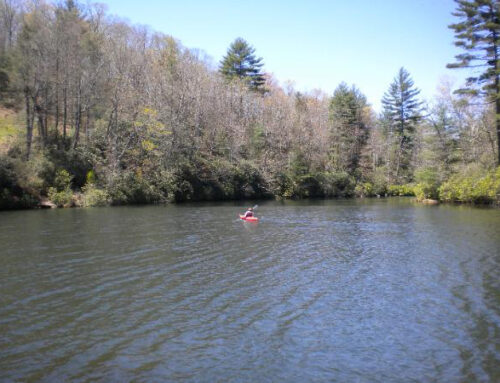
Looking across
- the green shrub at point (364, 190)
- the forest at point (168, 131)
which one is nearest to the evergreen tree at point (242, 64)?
the forest at point (168, 131)

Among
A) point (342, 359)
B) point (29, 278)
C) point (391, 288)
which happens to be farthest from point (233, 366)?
point (29, 278)

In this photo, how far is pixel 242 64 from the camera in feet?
256

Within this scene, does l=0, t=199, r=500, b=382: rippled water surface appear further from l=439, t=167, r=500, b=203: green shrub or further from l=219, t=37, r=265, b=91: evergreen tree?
l=219, t=37, r=265, b=91: evergreen tree

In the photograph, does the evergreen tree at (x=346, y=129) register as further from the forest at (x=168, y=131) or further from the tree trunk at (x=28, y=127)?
the tree trunk at (x=28, y=127)

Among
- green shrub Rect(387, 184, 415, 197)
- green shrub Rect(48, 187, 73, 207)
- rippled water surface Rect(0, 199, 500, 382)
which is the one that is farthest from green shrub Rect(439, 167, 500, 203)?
green shrub Rect(48, 187, 73, 207)

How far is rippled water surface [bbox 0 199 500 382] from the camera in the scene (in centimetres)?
825

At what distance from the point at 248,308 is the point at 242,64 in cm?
7140

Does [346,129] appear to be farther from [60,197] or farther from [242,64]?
[60,197]

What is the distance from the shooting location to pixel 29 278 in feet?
→ 46.9

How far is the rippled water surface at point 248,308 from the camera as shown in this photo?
8250 millimetres

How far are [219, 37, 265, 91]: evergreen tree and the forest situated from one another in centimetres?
760

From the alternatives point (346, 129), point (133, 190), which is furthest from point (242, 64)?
point (133, 190)

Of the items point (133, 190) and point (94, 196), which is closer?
point (94, 196)

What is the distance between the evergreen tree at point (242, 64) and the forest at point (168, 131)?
24.9 ft
